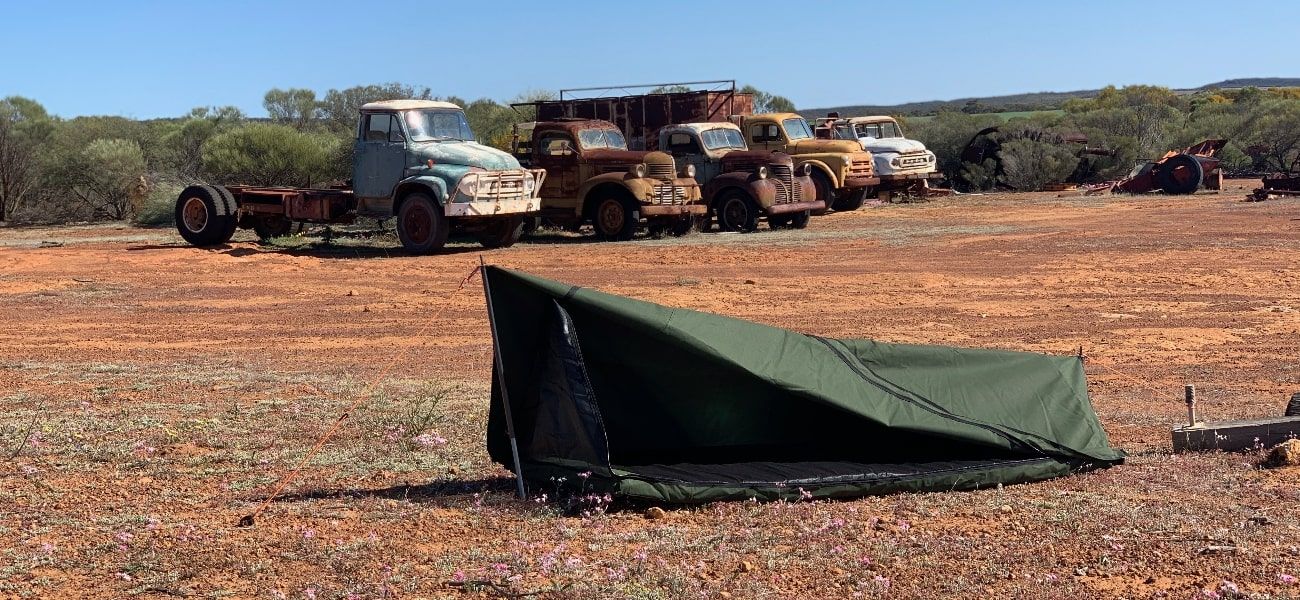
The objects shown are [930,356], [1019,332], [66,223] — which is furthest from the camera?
[66,223]

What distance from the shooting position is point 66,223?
95.7 feet

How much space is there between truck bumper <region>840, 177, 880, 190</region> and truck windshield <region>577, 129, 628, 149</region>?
17.6ft

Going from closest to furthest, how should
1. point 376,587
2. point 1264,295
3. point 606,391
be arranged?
point 376,587
point 606,391
point 1264,295

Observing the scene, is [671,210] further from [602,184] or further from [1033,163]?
[1033,163]

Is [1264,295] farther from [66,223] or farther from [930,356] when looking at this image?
[66,223]

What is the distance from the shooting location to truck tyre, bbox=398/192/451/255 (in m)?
18.9

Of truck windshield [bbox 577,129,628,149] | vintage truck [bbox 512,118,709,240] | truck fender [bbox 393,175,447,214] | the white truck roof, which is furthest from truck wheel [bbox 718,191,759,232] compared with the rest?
truck fender [bbox 393,175,447,214]

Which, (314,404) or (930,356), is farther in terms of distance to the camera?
(314,404)

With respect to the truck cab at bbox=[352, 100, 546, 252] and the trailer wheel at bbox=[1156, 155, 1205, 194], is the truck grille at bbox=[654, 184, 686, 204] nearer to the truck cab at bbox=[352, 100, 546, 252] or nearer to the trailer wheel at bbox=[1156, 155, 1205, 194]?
the truck cab at bbox=[352, 100, 546, 252]

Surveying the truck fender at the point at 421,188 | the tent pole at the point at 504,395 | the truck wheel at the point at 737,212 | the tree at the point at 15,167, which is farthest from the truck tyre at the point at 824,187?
the tent pole at the point at 504,395

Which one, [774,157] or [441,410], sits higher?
[774,157]

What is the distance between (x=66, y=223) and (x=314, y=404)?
2286 cm

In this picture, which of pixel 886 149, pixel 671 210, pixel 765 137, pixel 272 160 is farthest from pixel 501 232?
pixel 886 149

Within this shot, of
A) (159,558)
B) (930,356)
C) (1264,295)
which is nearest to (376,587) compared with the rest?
(159,558)
